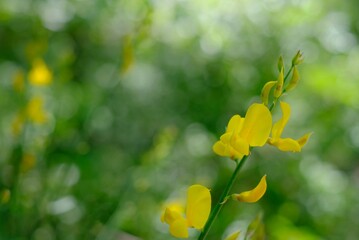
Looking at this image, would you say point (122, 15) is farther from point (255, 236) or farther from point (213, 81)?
point (255, 236)

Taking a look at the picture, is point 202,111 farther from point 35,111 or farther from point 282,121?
point 282,121

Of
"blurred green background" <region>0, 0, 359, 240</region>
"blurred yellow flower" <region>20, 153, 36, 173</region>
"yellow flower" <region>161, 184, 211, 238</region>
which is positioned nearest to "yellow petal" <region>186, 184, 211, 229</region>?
"yellow flower" <region>161, 184, 211, 238</region>

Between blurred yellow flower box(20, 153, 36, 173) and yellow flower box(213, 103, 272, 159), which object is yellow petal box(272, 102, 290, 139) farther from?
blurred yellow flower box(20, 153, 36, 173)

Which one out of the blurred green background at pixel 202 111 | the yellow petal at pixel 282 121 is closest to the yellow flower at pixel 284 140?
the yellow petal at pixel 282 121

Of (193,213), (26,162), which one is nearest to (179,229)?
(193,213)

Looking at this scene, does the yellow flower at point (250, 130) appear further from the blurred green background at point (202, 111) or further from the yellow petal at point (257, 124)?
the blurred green background at point (202, 111)

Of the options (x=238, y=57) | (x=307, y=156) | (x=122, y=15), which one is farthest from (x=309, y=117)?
(x=122, y=15)
